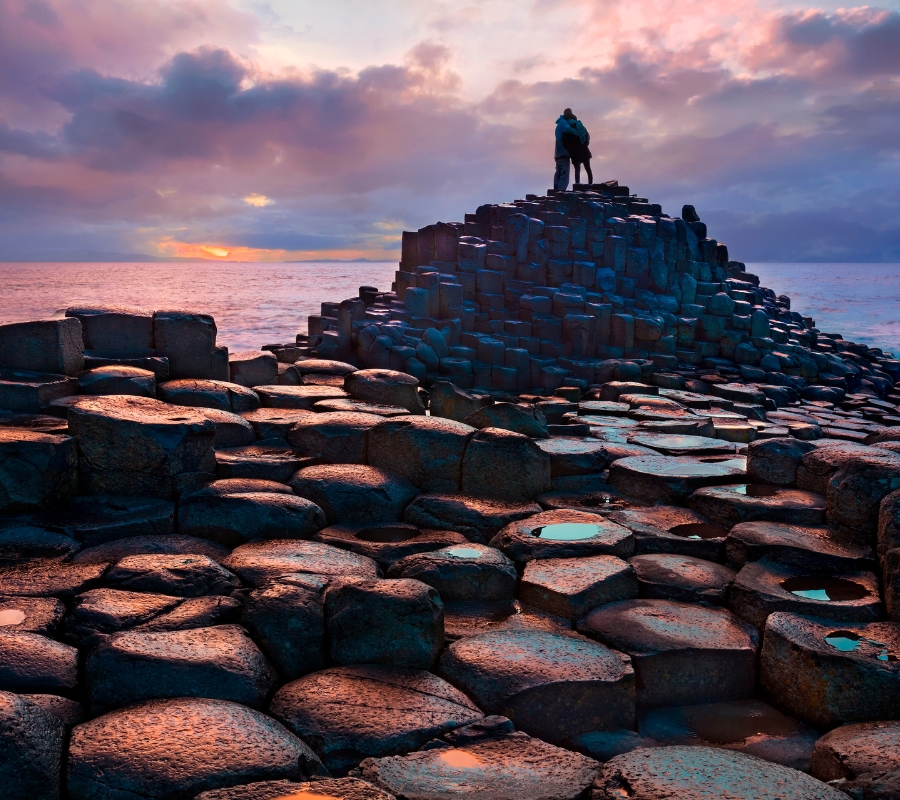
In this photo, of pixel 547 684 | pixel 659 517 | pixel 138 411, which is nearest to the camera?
pixel 547 684

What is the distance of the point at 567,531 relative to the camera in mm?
5973

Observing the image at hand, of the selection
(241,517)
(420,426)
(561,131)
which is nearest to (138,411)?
(241,517)

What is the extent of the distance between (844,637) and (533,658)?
1990 mm

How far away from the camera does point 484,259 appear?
20078mm

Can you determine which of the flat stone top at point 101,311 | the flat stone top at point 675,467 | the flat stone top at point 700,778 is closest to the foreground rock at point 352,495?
the flat stone top at point 675,467

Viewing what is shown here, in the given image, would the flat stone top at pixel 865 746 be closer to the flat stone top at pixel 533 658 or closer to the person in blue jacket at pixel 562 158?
the flat stone top at pixel 533 658

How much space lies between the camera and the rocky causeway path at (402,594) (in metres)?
3.39

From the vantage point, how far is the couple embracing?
2491 cm

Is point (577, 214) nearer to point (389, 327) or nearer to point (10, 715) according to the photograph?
point (389, 327)

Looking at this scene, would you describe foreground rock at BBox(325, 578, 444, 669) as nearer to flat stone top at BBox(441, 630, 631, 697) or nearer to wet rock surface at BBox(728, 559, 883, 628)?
flat stone top at BBox(441, 630, 631, 697)

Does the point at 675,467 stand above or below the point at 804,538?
above

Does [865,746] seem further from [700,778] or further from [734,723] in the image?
[700,778]

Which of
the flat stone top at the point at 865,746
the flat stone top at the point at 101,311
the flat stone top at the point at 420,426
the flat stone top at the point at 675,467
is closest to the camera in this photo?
the flat stone top at the point at 865,746

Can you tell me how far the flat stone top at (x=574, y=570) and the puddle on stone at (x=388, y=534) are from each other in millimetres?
1043
